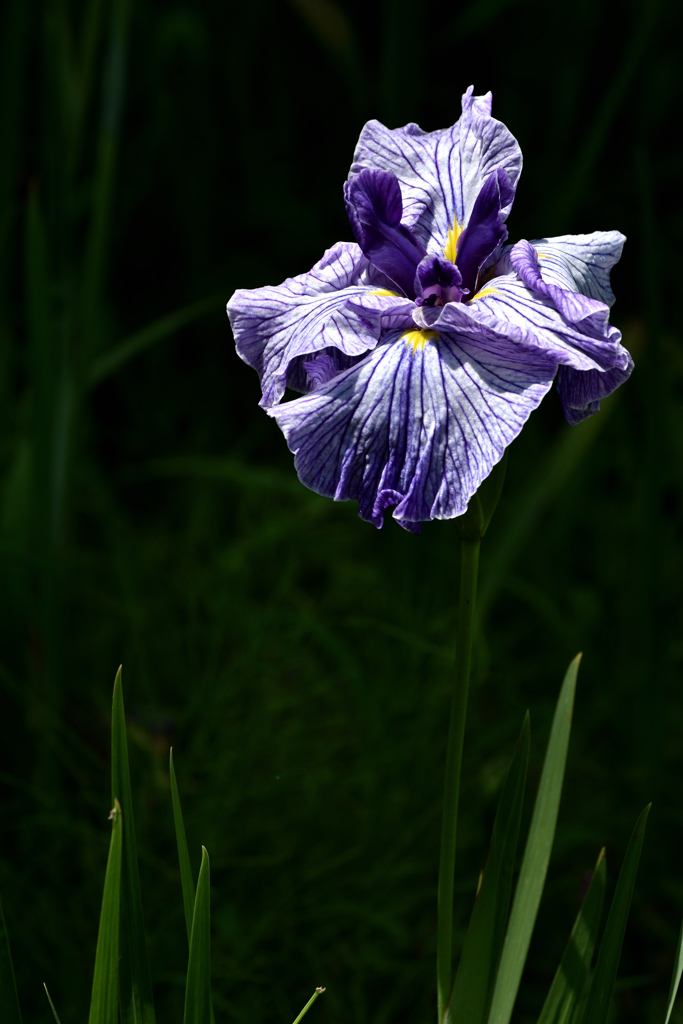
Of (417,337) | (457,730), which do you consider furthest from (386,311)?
(457,730)

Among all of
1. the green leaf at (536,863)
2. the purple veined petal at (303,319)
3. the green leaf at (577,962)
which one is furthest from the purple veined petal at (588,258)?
the green leaf at (577,962)

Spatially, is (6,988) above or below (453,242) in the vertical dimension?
below

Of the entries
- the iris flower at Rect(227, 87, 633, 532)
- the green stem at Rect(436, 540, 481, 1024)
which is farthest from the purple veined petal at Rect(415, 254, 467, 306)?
the green stem at Rect(436, 540, 481, 1024)

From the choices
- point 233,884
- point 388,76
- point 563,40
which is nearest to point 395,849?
point 233,884

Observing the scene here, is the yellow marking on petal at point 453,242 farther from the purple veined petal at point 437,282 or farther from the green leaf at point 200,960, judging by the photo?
the green leaf at point 200,960

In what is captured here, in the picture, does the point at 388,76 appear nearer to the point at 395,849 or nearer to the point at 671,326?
the point at 671,326

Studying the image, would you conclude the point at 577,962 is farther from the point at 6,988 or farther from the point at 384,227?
the point at 384,227
